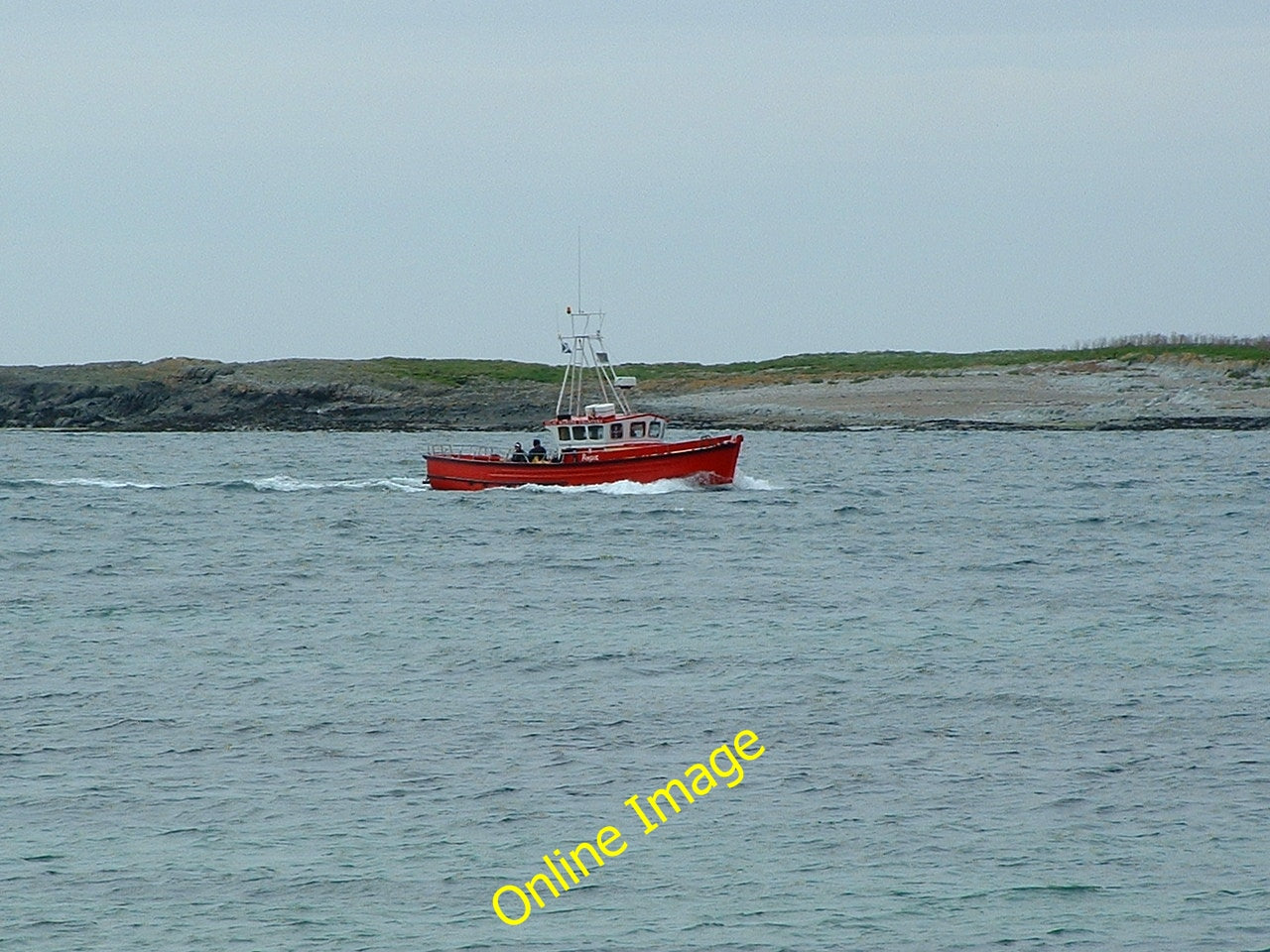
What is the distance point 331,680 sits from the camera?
2103 centimetres

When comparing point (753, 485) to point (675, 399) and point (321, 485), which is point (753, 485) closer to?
point (321, 485)

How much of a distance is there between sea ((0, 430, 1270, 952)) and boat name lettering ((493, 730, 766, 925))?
47mm

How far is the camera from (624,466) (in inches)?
1827

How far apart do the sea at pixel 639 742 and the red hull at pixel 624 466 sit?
8747 mm

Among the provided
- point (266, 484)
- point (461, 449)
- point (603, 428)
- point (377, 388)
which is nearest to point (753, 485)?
point (603, 428)

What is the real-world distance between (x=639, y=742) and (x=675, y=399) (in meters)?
80.9

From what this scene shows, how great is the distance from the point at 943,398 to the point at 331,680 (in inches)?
2827

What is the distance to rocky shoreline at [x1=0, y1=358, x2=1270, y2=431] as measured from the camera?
274 feet

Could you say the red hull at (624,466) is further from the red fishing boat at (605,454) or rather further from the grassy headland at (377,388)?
the grassy headland at (377,388)

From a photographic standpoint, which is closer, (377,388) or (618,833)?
(618,833)

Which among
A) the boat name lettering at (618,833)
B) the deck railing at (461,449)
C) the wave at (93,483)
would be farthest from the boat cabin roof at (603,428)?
the boat name lettering at (618,833)

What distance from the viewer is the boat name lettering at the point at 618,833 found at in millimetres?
13281

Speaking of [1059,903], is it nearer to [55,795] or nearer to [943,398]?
[55,795]

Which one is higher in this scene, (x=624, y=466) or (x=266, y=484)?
(x=624, y=466)
